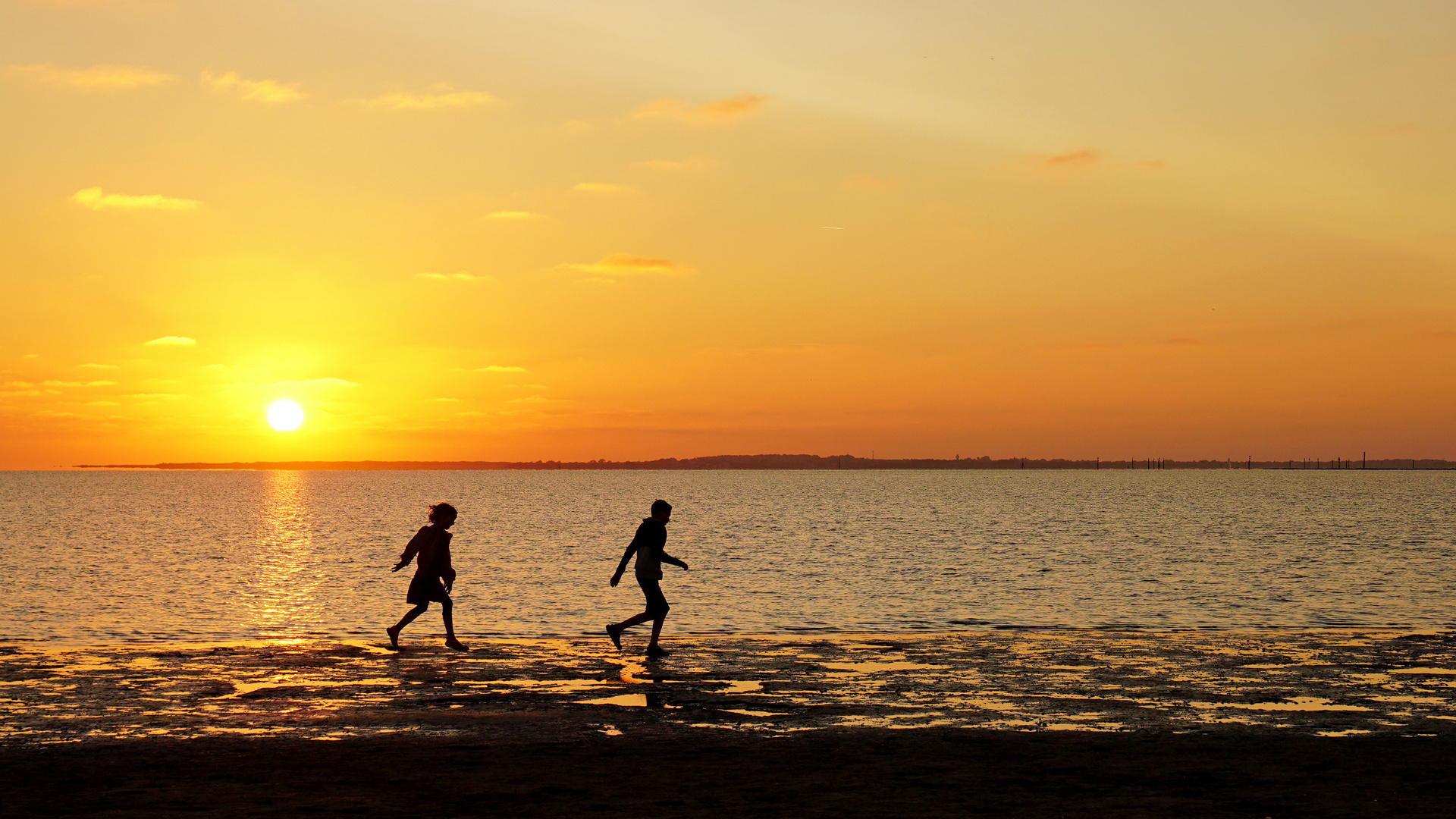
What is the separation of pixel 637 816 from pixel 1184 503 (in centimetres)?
14504

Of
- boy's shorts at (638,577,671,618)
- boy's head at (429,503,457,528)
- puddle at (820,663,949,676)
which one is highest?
boy's head at (429,503,457,528)

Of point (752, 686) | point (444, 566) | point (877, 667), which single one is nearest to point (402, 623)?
point (444, 566)

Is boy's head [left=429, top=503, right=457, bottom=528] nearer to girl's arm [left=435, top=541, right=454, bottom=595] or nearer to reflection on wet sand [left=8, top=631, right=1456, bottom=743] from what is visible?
girl's arm [left=435, top=541, right=454, bottom=595]

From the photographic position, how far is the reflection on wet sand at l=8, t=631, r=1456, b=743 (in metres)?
12.6

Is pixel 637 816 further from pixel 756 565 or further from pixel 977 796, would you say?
pixel 756 565

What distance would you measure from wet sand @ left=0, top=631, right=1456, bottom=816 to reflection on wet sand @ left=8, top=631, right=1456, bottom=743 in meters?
0.06

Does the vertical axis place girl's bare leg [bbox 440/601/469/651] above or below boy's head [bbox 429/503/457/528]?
below

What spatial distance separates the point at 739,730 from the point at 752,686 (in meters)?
3.05

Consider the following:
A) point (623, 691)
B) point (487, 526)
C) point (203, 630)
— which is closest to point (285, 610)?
point (203, 630)

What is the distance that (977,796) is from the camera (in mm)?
9312

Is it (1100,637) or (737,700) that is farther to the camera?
(1100,637)

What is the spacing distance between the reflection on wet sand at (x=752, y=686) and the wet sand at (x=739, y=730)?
6 cm

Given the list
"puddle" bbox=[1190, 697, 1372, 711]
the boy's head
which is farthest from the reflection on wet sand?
the boy's head

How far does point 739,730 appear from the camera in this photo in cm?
1216
